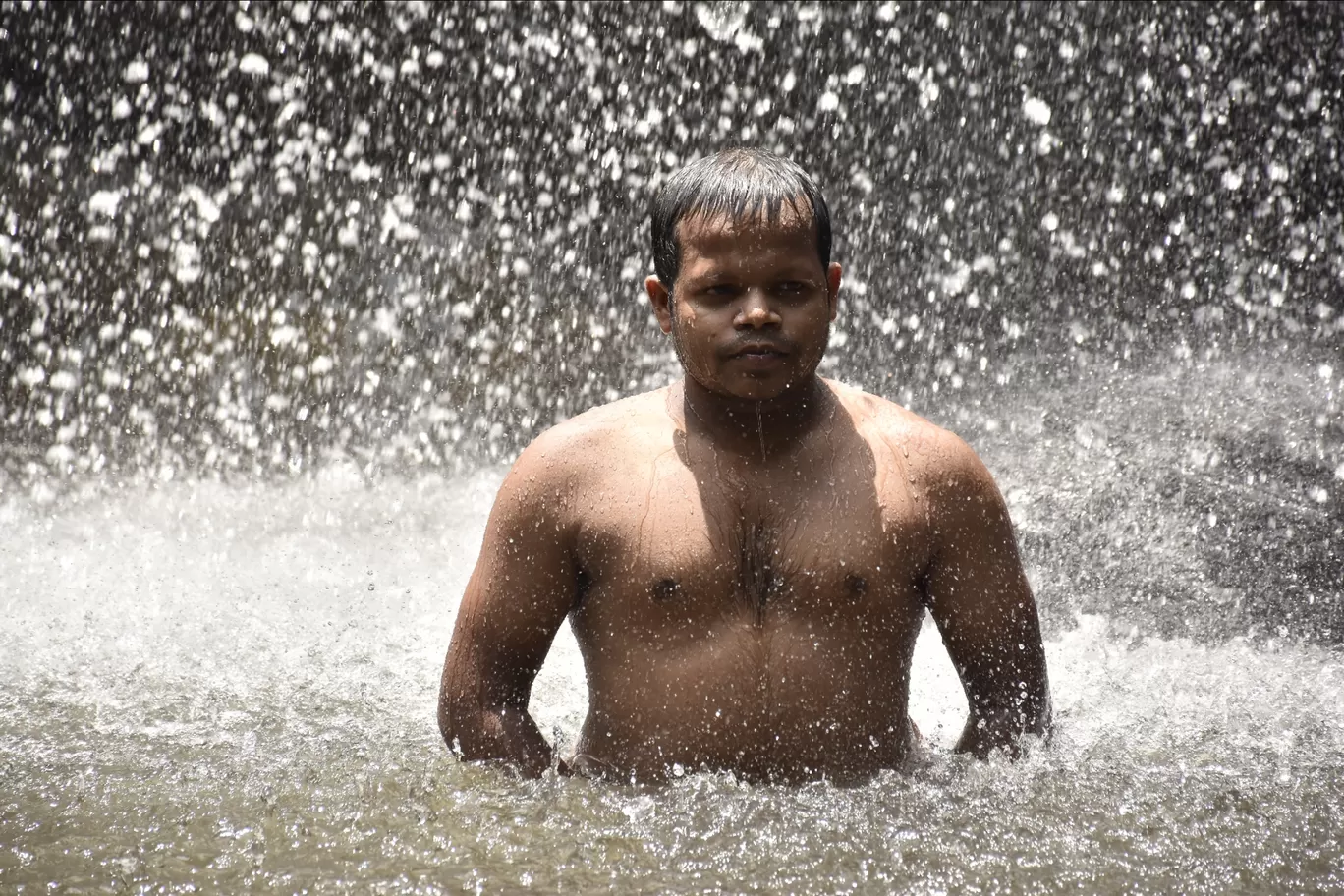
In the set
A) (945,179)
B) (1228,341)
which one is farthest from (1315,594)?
(945,179)

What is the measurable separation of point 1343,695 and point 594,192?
12.2 feet

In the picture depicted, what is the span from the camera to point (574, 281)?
6.13 meters

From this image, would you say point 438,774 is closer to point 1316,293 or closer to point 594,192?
point 594,192

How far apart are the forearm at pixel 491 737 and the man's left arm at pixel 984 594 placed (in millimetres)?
707

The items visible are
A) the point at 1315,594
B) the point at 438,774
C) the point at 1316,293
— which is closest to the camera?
the point at 438,774

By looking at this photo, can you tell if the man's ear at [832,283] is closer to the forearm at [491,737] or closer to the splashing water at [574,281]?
the forearm at [491,737]

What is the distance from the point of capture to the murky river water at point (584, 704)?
2162mm

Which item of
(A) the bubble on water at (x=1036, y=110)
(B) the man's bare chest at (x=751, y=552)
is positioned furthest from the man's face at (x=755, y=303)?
(A) the bubble on water at (x=1036, y=110)

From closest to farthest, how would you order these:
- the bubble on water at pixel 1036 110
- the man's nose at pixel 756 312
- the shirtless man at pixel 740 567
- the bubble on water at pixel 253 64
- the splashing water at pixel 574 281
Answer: the man's nose at pixel 756 312 → the shirtless man at pixel 740 567 → the splashing water at pixel 574 281 → the bubble on water at pixel 1036 110 → the bubble on water at pixel 253 64

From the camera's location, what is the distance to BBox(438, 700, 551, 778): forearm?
7.59 feet

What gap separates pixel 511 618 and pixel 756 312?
0.64 meters

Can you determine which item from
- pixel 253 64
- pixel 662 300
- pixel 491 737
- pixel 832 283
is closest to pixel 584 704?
pixel 491 737

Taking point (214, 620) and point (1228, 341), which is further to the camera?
point (1228, 341)

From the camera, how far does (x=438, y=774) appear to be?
2479 millimetres
